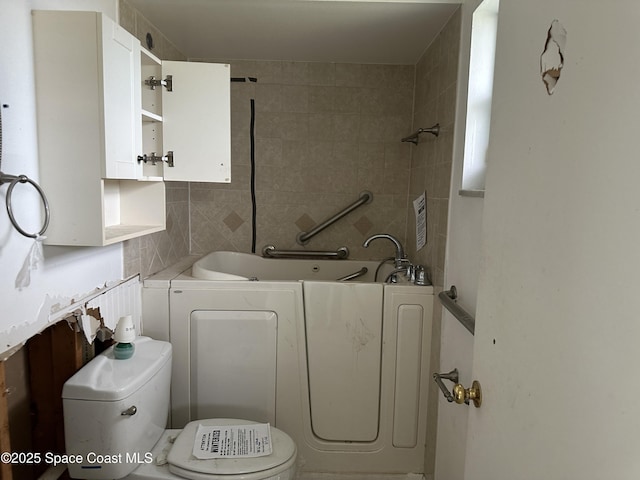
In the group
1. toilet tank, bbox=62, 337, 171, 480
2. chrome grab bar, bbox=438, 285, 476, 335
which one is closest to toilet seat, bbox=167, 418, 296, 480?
toilet tank, bbox=62, 337, 171, 480

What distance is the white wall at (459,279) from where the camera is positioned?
156 centimetres

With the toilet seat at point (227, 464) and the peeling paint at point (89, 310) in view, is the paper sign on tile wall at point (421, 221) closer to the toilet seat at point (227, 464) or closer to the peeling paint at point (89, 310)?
the toilet seat at point (227, 464)

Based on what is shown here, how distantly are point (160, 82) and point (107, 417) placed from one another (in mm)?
1228

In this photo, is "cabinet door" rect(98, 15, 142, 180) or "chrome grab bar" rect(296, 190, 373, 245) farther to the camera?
"chrome grab bar" rect(296, 190, 373, 245)

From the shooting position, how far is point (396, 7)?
5.92 ft

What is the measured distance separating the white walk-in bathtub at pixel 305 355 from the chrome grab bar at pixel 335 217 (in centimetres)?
75

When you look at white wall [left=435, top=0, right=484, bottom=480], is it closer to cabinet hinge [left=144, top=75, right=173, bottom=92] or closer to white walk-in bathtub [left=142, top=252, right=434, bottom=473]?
white walk-in bathtub [left=142, top=252, right=434, bottom=473]

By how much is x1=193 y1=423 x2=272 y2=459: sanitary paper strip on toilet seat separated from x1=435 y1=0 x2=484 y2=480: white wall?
68 centimetres

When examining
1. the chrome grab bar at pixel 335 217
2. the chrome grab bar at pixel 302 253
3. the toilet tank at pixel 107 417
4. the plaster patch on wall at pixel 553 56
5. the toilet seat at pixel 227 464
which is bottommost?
the toilet seat at pixel 227 464

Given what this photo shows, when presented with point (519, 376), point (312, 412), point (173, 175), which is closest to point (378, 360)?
point (312, 412)

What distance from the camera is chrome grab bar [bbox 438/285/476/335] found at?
146cm

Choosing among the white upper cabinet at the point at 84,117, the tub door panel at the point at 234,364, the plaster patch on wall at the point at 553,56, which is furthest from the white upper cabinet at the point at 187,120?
the plaster patch on wall at the point at 553,56

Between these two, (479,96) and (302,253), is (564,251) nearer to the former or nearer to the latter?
(479,96)

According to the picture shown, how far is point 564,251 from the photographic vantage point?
0.62m
